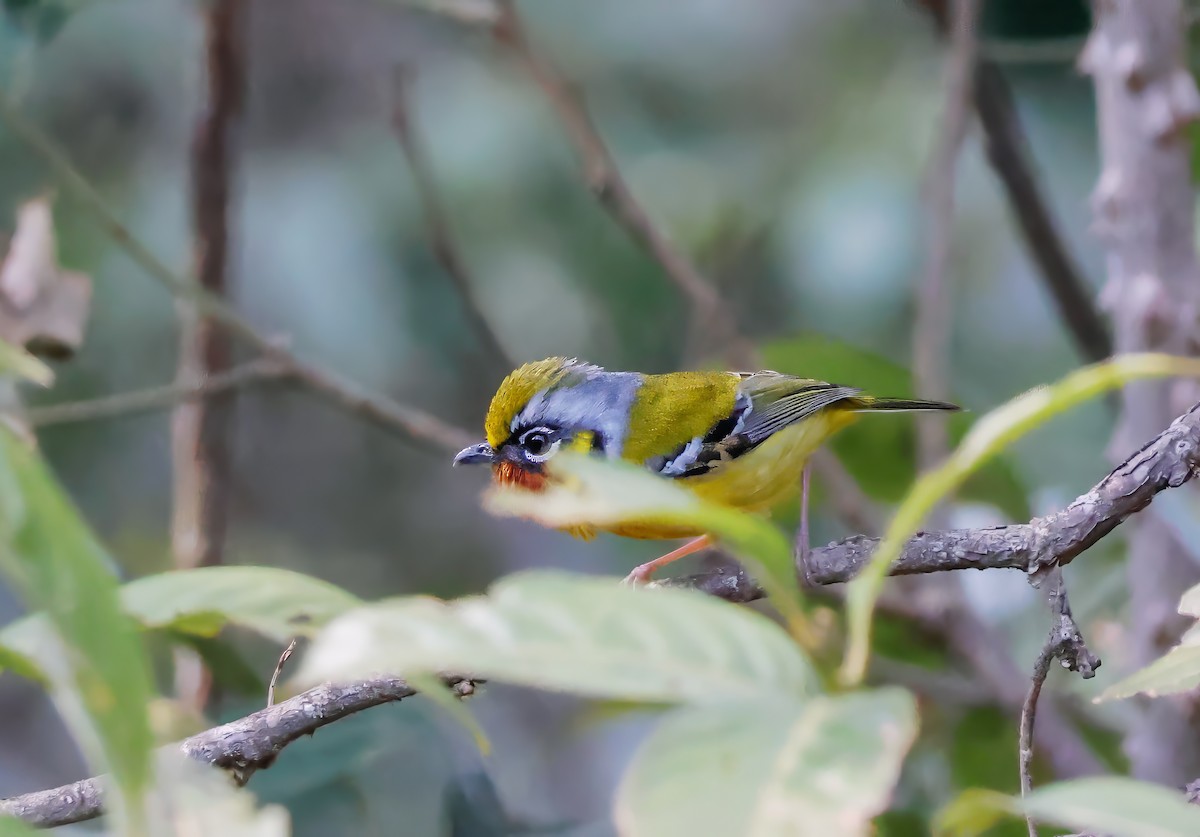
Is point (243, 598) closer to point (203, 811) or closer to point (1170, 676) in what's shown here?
point (203, 811)

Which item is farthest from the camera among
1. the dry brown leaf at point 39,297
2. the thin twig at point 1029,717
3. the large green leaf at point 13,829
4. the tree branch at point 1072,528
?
the dry brown leaf at point 39,297

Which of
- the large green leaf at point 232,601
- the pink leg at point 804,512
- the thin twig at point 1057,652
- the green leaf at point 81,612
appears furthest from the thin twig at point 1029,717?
the pink leg at point 804,512

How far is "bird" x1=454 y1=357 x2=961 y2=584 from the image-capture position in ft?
9.86

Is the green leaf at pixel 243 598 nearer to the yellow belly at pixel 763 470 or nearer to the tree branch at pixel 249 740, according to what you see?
the tree branch at pixel 249 740

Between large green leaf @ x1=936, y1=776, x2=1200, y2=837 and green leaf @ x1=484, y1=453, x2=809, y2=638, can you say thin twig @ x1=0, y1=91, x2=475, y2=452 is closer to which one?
green leaf @ x1=484, y1=453, x2=809, y2=638

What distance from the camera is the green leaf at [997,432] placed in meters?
0.66

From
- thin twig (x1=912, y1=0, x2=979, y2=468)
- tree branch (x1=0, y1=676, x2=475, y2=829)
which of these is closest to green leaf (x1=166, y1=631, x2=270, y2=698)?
tree branch (x1=0, y1=676, x2=475, y2=829)

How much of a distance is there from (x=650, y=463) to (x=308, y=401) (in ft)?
8.89

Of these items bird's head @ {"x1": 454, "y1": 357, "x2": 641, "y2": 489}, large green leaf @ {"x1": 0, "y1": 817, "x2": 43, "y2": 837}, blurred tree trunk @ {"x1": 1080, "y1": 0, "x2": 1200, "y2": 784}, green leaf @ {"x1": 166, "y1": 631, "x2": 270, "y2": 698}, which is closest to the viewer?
large green leaf @ {"x1": 0, "y1": 817, "x2": 43, "y2": 837}

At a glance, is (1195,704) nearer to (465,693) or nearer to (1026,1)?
(465,693)

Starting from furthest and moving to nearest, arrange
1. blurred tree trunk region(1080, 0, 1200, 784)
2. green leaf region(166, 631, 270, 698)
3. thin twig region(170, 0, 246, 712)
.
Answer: thin twig region(170, 0, 246, 712)
blurred tree trunk region(1080, 0, 1200, 784)
green leaf region(166, 631, 270, 698)

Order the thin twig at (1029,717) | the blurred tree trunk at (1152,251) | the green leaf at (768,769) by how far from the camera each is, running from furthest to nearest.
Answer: the blurred tree trunk at (1152,251)
the thin twig at (1029,717)
the green leaf at (768,769)

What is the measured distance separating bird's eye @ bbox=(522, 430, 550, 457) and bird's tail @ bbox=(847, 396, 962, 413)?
818 millimetres

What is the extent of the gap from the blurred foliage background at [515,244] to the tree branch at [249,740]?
1805 millimetres
